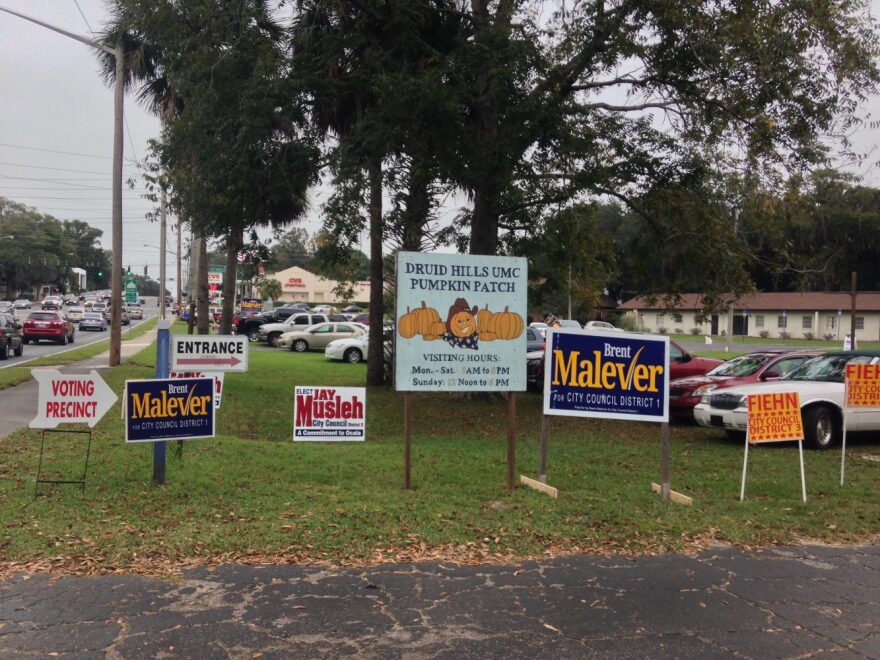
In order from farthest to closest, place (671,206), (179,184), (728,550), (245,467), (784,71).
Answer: (179,184) < (671,206) < (784,71) < (245,467) < (728,550)

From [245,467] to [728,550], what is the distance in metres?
5.55

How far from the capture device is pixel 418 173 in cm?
1378

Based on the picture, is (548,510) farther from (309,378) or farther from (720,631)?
(309,378)

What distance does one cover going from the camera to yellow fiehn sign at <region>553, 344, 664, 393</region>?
8383 millimetres

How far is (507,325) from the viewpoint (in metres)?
8.69

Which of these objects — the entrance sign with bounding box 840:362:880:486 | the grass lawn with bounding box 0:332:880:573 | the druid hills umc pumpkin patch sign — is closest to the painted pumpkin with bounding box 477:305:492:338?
the druid hills umc pumpkin patch sign

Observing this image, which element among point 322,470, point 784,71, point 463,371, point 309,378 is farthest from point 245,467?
point 309,378

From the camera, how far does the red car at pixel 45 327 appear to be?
117 feet

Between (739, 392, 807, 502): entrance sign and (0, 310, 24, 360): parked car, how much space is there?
25.9 meters

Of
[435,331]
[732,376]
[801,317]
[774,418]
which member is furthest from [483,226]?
[801,317]

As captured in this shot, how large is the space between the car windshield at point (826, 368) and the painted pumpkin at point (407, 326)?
7.92 metres

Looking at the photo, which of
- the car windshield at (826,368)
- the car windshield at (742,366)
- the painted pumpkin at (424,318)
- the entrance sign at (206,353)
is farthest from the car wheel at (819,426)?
the entrance sign at (206,353)

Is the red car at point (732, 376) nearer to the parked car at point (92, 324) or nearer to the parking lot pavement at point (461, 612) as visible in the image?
the parking lot pavement at point (461, 612)

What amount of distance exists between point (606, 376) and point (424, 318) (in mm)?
2068
